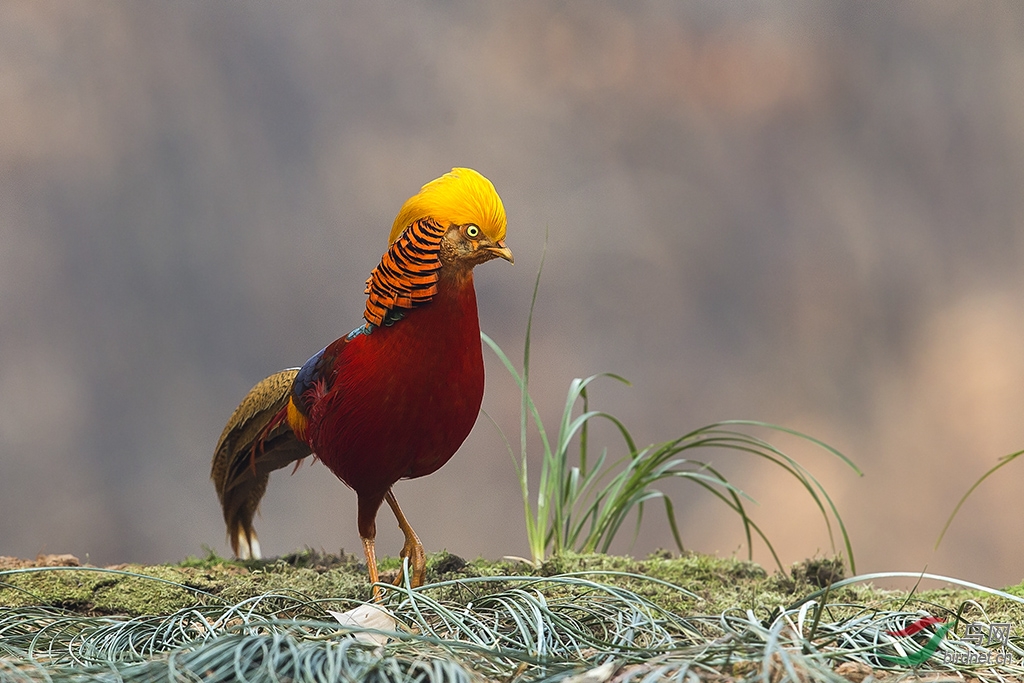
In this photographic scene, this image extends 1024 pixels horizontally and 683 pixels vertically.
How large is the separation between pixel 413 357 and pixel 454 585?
450 millimetres

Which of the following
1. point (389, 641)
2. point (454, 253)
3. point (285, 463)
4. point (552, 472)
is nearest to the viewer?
point (389, 641)

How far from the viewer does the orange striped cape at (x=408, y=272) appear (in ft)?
5.26

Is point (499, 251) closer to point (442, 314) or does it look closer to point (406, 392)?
point (442, 314)

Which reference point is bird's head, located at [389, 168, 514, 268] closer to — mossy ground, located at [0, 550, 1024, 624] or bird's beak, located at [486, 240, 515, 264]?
bird's beak, located at [486, 240, 515, 264]

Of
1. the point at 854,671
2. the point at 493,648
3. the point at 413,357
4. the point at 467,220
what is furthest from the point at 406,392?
the point at 854,671

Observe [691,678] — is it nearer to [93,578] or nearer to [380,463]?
[380,463]

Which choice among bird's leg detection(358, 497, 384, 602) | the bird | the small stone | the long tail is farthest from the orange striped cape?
the small stone

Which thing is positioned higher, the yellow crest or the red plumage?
the yellow crest

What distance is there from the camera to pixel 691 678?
32.9 inches

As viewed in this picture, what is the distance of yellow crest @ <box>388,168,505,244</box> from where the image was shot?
1.61 metres

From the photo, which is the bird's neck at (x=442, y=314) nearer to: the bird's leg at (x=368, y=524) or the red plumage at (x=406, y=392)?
the red plumage at (x=406, y=392)

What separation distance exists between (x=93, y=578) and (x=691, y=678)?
62.6 inches

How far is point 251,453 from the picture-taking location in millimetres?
2186

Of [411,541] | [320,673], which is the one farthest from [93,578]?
[320,673]
